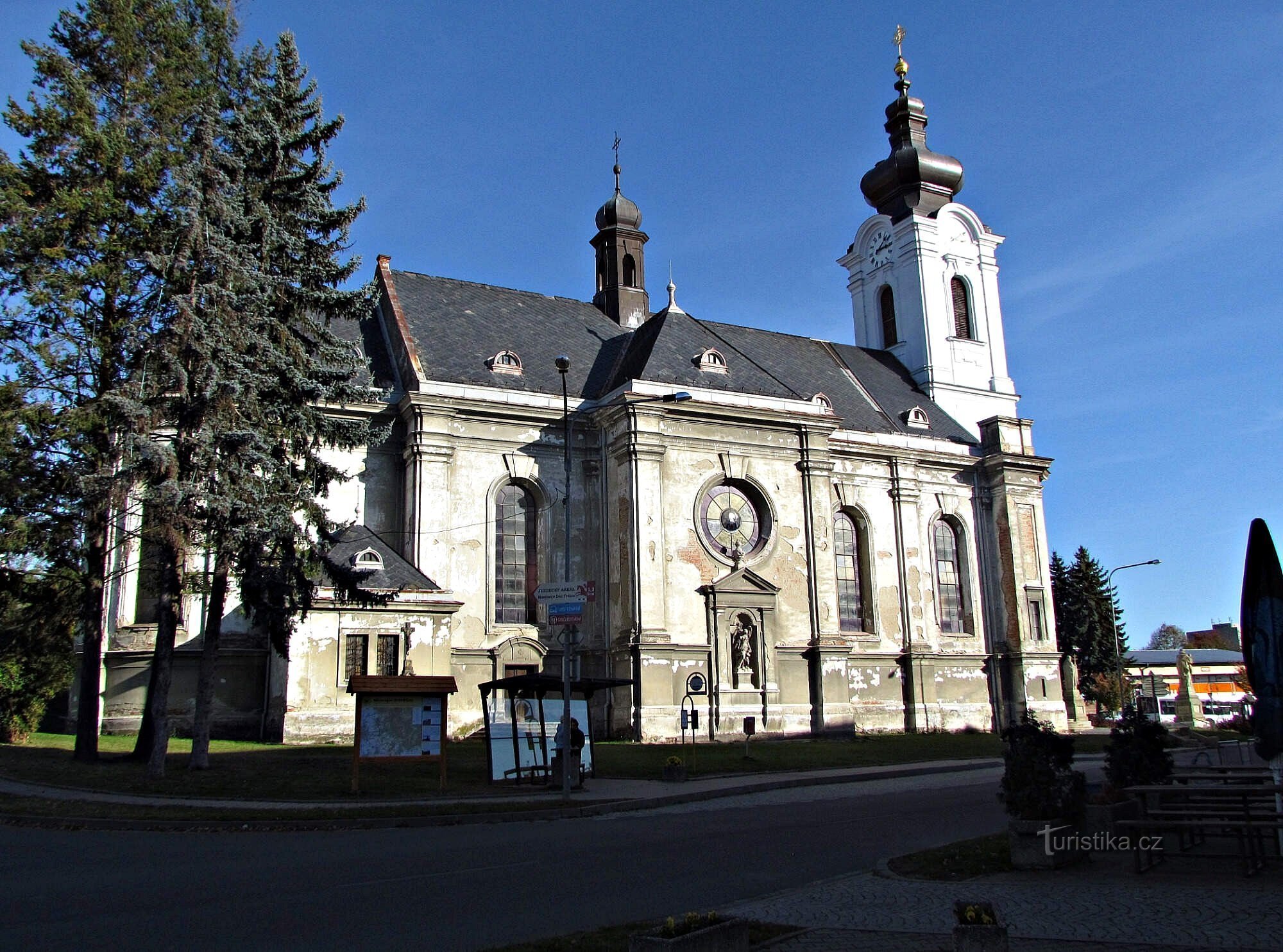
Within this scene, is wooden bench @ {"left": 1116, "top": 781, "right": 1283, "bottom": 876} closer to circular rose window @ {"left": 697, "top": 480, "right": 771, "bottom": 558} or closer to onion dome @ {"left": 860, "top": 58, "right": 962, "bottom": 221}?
circular rose window @ {"left": 697, "top": 480, "right": 771, "bottom": 558}

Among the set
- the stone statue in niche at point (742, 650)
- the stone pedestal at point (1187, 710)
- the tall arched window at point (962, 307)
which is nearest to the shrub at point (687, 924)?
the stone statue in niche at point (742, 650)

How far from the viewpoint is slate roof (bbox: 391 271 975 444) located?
3350cm

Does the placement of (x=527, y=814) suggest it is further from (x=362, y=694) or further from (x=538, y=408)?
(x=538, y=408)

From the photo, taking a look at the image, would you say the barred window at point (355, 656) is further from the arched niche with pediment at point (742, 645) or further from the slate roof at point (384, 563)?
the arched niche with pediment at point (742, 645)

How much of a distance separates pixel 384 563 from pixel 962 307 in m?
30.5

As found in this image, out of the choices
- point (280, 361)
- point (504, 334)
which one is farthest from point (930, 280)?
→ point (280, 361)

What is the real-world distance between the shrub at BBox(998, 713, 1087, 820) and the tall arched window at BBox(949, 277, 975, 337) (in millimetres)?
38424

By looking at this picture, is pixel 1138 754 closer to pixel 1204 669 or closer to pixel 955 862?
pixel 955 862

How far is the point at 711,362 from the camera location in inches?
1344

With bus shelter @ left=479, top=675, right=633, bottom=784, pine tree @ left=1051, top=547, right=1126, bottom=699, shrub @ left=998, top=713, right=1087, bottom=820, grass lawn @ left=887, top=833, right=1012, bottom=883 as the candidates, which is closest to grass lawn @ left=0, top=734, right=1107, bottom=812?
bus shelter @ left=479, top=675, right=633, bottom=784

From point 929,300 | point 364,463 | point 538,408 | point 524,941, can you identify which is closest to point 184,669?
point 364,463

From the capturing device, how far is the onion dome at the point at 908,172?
1868 inches

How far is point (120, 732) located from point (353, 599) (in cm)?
1027

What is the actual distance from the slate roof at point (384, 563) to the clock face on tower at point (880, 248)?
93.7 ft
